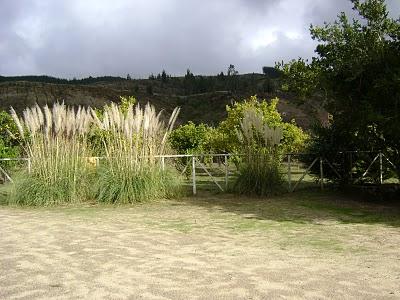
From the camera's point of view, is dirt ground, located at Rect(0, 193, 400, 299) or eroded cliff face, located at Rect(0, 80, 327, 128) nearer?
dirt ground, located at Rect(0, 193, 400, 299)

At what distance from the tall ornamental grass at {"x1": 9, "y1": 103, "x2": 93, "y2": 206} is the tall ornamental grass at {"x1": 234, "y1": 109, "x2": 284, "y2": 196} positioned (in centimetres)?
343

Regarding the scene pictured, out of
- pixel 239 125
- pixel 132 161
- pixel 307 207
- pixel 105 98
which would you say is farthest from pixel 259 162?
pixel 105 98

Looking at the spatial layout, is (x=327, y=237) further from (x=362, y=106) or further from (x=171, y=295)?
(x=362, y=106)

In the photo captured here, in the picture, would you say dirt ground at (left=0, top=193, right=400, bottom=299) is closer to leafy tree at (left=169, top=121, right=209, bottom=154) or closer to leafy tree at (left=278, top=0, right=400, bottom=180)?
leafy tree at (left=278, top=0, right=400, bottom=180)

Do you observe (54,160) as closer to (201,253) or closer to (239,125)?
(201,253)

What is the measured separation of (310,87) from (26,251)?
866cm

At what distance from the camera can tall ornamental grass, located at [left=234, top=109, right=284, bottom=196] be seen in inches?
400

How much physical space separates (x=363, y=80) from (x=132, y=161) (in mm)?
4833

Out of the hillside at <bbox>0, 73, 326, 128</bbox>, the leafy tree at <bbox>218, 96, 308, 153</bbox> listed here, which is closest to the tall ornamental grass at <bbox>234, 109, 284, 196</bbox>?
the leafy tree at <bbox>218, 96, 308, 153</bbox>

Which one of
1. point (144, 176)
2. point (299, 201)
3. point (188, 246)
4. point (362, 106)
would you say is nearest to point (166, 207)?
point (144, 176)

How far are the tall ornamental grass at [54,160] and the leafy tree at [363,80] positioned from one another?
5199 mm

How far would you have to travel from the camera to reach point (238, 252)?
478cm

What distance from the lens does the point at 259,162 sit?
1011cm

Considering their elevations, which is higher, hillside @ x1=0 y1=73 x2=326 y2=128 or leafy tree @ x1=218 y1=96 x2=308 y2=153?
hillside @ x1=0 y1=73 x2=326 y2=128
